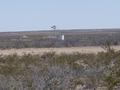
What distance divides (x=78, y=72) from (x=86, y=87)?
2.12m

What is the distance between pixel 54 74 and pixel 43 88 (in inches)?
55.2

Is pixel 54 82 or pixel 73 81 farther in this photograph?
pixel 73 81

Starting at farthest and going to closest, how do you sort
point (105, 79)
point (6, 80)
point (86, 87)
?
point (86, 87)
point (105, 79)
point (6, 80)

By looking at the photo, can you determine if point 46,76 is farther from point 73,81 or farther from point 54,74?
point 73,81

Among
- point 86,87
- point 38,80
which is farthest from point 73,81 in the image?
point 38,80

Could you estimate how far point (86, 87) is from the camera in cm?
1477

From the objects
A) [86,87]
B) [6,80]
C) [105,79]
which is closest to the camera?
[6,80]

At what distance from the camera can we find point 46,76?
495 inches

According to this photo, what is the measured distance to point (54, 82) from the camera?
12000 mm

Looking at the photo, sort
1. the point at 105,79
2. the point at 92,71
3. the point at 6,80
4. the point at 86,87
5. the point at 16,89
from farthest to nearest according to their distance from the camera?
the point at 92,71
the point at 86,87
the point at 105,79
the point at 6,80
the point at 16,89

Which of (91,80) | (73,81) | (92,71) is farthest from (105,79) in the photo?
(92,71)

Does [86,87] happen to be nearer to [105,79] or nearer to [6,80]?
[105,79]

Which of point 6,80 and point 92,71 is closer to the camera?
point 6,80

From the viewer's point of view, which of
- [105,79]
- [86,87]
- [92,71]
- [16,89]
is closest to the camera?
[16,89]
